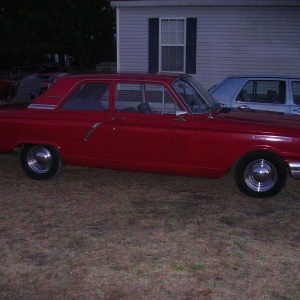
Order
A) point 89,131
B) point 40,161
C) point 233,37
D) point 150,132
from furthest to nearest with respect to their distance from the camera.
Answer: point 233,37
point 40,161
point 89,131
point 150,132

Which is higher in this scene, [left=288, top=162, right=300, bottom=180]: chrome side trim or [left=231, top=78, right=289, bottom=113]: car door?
[left=231, top=78, right=289, bottom=113]: car door

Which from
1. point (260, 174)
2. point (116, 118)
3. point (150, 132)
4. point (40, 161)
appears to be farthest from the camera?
point (40, 161)

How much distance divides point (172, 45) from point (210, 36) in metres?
1.05

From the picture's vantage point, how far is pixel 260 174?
6547 mm

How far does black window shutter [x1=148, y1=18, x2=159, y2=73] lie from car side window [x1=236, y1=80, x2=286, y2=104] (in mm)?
5117

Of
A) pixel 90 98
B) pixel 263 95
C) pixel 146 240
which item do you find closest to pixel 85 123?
pixel 90 98

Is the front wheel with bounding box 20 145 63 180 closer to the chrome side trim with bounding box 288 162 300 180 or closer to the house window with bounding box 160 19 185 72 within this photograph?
the chrome side trim with bounding box 288 162 300 180

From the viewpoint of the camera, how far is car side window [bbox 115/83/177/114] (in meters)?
6.76

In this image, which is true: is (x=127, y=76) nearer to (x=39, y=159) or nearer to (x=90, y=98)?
(x=90, y=98)

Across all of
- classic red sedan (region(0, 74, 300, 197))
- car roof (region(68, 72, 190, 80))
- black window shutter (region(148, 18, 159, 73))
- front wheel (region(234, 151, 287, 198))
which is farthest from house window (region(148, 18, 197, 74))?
front wheel (region(234, 151, 287, 198))

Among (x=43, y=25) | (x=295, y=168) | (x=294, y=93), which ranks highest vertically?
(x=43, y=25)

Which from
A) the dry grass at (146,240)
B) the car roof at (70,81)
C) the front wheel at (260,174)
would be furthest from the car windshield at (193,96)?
the dry grass at (146,240)

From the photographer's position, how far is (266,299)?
4066mm

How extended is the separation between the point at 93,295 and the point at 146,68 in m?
10.5
